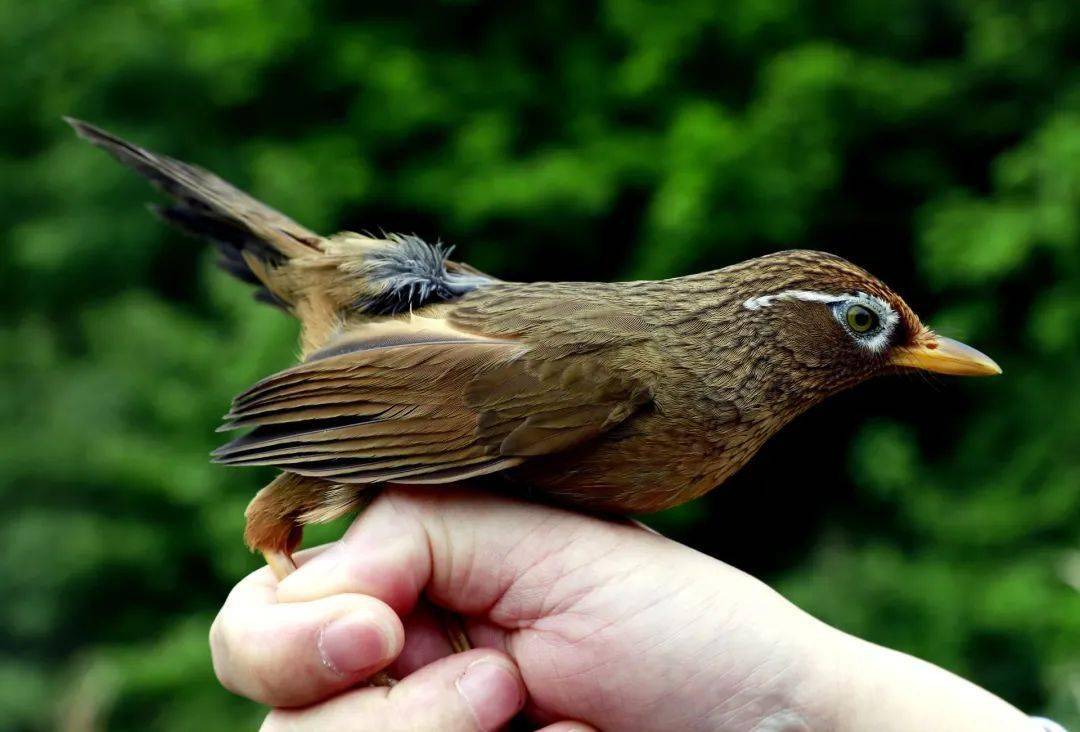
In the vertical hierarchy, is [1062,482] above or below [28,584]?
above

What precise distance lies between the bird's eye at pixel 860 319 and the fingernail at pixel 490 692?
1155mm

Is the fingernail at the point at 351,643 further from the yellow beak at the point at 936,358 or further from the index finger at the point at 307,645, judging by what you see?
the yellow beak at the point at 936,358

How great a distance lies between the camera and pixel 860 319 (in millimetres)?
2627

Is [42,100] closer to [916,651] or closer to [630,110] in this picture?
[630,110]

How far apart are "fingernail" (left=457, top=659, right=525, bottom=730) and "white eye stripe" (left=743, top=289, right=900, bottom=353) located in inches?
40.9

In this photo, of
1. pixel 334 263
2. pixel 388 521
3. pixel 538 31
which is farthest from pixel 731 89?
pixel 388 521

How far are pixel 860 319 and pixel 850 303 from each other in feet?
0.16

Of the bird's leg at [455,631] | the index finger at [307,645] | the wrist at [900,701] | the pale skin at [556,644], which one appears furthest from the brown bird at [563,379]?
the wrist at [900,701]

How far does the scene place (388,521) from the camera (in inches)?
96.0

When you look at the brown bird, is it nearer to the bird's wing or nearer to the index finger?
the bird's wing

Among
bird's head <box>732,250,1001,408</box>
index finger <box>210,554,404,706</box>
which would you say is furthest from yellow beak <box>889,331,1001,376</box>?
index finger <box>210,554,404,706</box>

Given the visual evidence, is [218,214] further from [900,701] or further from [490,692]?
[900,701]

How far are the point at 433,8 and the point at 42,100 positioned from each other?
3142 millimetres

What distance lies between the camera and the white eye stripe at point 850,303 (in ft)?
8.56
